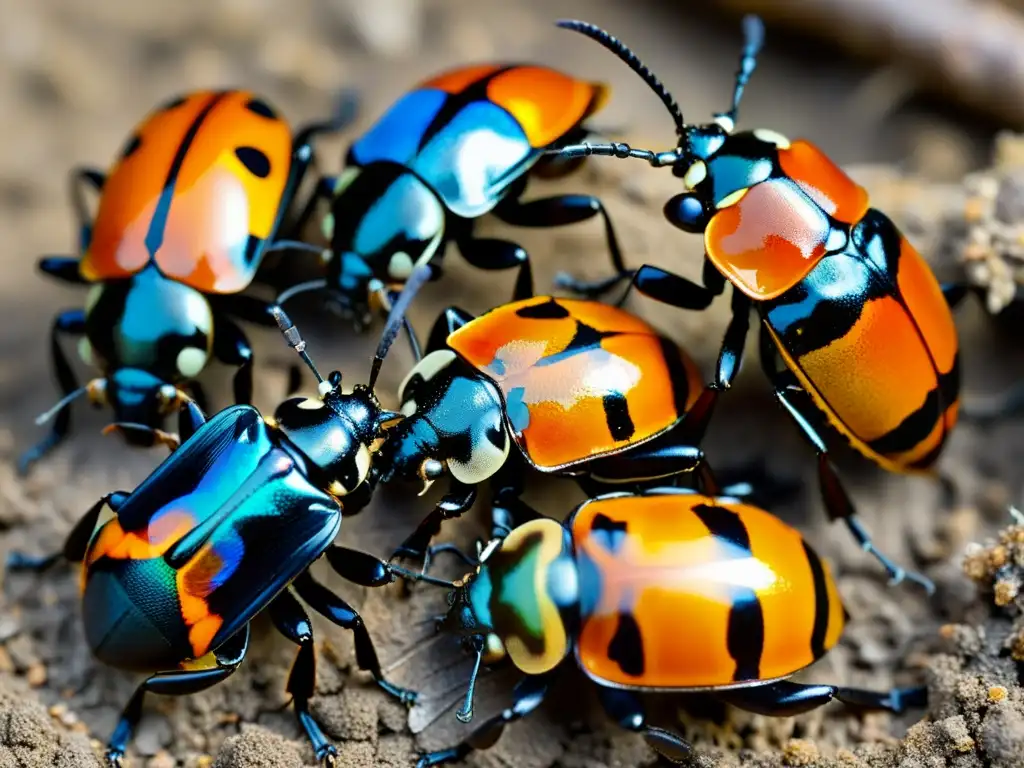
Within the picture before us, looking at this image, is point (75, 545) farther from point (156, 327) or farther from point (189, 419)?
point (156, 327)

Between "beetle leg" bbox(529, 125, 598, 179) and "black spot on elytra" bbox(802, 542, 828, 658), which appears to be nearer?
"black spot on elytra" bbox(802, 542, 828, 658)

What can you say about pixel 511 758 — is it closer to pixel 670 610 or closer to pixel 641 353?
pixel 670 610

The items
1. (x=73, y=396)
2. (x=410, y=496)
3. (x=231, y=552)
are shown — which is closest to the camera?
(x=231, y=552)

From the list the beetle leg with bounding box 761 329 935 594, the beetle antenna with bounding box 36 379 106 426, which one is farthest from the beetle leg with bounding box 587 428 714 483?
the beetle antenna with bounding box 36 379 106 426

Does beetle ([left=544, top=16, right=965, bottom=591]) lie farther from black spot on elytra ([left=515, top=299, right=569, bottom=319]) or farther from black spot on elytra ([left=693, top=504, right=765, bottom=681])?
black spot on elytra ([left=693, top=504, right=765, bottom=681])

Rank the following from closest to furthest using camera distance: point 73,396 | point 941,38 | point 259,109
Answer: point 73,396, point 259,109, point 941,38

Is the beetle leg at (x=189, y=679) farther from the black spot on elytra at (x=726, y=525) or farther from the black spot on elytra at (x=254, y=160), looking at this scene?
the black spot on elytra at (x=254, y=160)

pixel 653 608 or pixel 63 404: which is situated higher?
pixel 653 608

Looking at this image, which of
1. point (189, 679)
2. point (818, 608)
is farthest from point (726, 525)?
point (189, 679)
